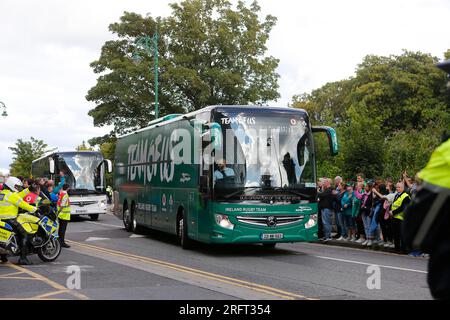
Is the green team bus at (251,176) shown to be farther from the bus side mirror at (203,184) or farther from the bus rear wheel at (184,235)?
the bus rear wheel at (184,235)

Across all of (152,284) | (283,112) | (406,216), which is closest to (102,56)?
(283,112)

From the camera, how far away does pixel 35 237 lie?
46.7ft

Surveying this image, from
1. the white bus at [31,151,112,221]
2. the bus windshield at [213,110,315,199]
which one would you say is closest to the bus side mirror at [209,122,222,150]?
the bus windshield at [213,110,315,199]

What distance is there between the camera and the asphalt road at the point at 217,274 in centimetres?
971

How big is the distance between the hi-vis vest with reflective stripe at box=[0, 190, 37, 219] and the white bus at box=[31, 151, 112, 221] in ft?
58.5

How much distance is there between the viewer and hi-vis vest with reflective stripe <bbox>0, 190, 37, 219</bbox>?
13.7 meters

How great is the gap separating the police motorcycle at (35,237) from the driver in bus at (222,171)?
3.60 m

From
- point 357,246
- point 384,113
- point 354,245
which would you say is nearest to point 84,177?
point 384,113

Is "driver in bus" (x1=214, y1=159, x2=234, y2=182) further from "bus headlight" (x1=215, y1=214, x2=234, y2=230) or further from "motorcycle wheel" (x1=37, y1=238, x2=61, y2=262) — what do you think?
"motorcycle wheel" (x1=37, y1=238, x2=61, y2=262)

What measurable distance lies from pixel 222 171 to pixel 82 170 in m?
18.6

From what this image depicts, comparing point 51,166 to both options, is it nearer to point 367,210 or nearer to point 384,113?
point 384,113
